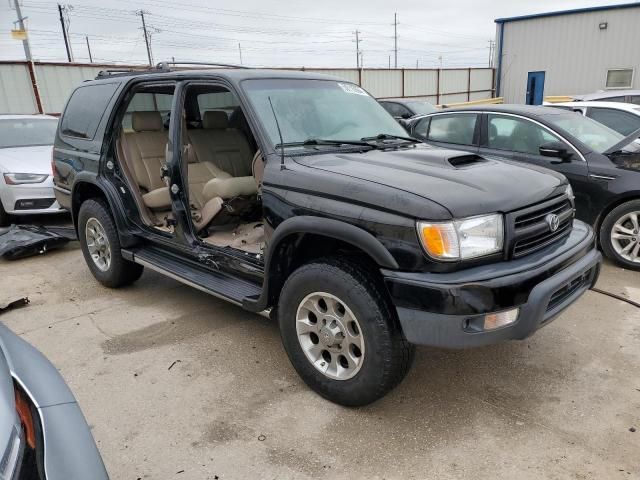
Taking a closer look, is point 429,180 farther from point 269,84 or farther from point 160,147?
point 160,147

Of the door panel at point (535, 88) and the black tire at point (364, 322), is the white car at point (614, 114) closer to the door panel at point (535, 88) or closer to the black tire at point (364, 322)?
the black tire at point (364, 322)

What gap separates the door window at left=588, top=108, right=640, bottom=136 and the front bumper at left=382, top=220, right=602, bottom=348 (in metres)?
5.61

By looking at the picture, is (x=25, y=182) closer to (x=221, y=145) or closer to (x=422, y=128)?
(x=221, y=145)

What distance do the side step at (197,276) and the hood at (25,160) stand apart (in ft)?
11.1

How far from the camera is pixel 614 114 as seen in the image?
284 inches

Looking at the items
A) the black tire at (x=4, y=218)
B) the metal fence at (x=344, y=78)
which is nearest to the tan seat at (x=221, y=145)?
the black tire at (x=4, y=218)

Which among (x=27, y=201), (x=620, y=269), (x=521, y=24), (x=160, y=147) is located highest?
(x=521, y=24)

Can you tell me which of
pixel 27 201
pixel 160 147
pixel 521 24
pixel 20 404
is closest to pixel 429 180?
pixel 20 404

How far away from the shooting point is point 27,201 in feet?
22.0

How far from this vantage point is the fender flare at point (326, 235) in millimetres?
2492

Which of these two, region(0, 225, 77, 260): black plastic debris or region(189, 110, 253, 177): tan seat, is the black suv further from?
region(0, 225, 77, 260): black plastic debris

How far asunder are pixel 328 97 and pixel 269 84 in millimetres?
470

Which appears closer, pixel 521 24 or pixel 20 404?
pixel 20 404

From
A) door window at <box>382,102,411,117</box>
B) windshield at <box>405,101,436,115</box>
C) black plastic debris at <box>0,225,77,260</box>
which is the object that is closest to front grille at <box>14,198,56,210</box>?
black plastic debris at <box>0,225,77,260</box>
